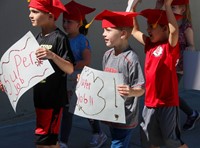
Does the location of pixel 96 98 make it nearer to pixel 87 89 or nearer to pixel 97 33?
pixel 87 89

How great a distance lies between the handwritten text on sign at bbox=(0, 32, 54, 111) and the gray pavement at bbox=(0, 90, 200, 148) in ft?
5.11

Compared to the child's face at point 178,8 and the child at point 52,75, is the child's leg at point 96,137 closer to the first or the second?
the child at point 52,75

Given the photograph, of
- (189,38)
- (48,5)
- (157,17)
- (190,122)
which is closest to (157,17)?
(157,17)

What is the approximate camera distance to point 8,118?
18.8 feet

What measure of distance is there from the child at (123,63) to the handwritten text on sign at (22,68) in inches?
20.2

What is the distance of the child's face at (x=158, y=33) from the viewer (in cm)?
369

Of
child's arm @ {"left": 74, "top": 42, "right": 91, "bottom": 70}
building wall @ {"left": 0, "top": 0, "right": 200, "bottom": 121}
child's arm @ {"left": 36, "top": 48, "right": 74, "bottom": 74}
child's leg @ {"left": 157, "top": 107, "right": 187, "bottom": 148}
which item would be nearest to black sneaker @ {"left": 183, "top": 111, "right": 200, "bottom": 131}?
building wall @ {"left": 0, "top": 0, "right": 200, "bottom": 121}

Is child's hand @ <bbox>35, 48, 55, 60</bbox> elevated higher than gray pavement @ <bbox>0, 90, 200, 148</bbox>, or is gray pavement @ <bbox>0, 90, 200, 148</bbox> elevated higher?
child's hand @ <bbox>35, 48, 55, 60</bbox>

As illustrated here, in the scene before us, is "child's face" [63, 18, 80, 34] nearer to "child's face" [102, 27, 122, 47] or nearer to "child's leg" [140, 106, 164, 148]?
"child's face" [102, 27, 122, 47]

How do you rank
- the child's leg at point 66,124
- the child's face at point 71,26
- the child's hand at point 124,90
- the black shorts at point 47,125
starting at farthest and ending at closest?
the child's leg at point 66,124
the child's face at point 71,26
the black shorts at point 47,125
the child's hand at point 124,90

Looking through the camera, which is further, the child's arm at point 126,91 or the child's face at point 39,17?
the child's face at point 39,17

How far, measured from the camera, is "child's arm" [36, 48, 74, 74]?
3.30 m

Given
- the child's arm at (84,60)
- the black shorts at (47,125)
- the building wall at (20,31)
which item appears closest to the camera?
the black shorts at (47,125)

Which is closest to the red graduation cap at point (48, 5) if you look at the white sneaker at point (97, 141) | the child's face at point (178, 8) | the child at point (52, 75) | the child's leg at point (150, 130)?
the child at point (52, 75)
